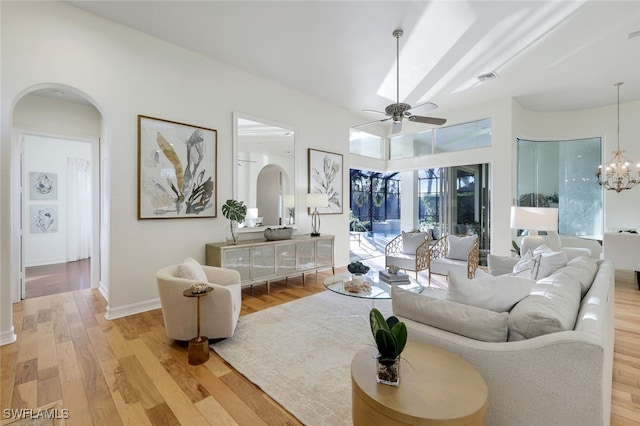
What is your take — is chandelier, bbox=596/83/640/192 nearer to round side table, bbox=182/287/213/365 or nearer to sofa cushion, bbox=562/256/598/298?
sofa cushion, bbox=562/256/598/298

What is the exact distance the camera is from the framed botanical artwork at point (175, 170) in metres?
3.59

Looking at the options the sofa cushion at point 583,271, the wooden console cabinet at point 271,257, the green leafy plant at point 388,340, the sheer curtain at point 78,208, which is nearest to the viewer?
the green leafy plant at point 388,340

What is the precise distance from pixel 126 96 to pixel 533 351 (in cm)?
453

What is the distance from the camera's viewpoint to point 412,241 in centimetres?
541

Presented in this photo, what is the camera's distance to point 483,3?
2.97 m

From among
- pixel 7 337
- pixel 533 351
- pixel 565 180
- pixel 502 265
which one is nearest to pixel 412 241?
pixel 502 265

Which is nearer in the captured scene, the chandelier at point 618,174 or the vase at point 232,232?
the vase at point 232,232

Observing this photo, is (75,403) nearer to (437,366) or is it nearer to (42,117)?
(437,366)

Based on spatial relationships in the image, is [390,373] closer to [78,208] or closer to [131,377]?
[131,377]

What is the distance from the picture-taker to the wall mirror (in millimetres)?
4516

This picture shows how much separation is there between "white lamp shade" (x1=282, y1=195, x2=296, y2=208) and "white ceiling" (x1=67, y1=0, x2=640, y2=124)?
2.05 m

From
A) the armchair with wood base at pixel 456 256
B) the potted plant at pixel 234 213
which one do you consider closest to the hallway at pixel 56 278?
the potted plant at pixel 234 213

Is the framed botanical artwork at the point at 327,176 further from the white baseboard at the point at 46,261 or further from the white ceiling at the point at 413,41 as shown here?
the white baseboard at the point at 46,261

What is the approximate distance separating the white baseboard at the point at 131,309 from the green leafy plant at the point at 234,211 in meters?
1.48
